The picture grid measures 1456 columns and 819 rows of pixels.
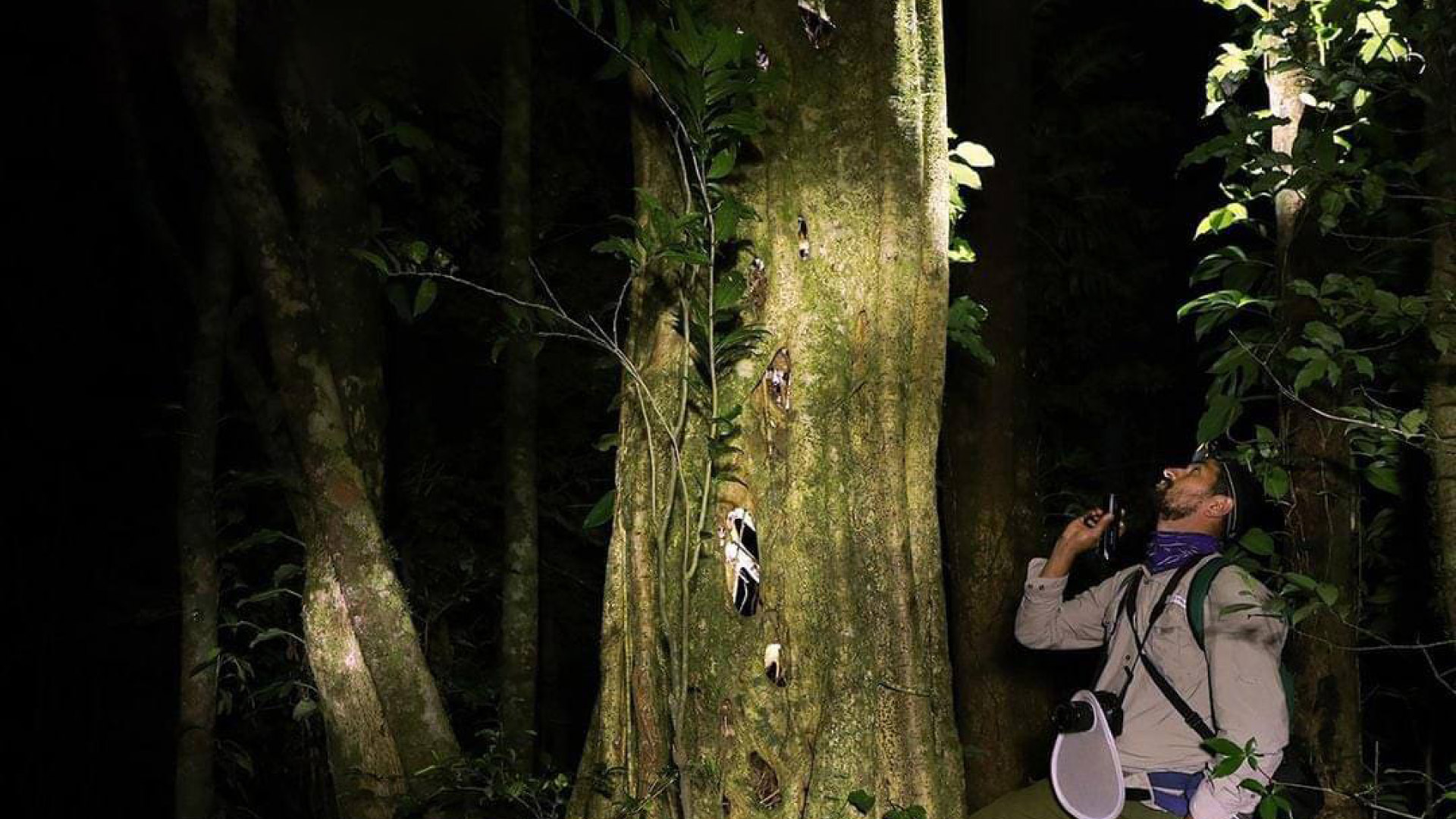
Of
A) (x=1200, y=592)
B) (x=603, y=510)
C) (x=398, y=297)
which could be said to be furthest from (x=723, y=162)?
(x=1200, y=592)

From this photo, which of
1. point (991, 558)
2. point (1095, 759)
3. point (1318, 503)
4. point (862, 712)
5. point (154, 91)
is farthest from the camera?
point (154, 91)

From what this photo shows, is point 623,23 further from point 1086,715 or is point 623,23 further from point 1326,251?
point 1326,251

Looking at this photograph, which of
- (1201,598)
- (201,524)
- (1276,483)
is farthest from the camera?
(201,524)

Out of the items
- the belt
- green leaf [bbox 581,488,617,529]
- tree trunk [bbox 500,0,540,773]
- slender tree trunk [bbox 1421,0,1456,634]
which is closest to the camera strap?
the belt

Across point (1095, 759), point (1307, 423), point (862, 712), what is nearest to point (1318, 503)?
point (1307, 423)

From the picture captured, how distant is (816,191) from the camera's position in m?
2.95

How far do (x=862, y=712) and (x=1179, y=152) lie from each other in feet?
46.9

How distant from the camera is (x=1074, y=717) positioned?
3.74 m

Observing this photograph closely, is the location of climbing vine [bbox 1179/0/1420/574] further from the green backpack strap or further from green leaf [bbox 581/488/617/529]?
green leaf [bbox 581/488/617/529]

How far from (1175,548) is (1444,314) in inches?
43.5

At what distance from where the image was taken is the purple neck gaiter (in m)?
3.99

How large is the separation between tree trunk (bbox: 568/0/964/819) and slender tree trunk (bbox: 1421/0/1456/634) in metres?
1.86

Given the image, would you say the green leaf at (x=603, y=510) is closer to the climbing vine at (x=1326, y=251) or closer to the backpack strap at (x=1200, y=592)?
the backpack strap at (x=1200, y=592)

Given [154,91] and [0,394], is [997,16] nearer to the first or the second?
[154,91]
